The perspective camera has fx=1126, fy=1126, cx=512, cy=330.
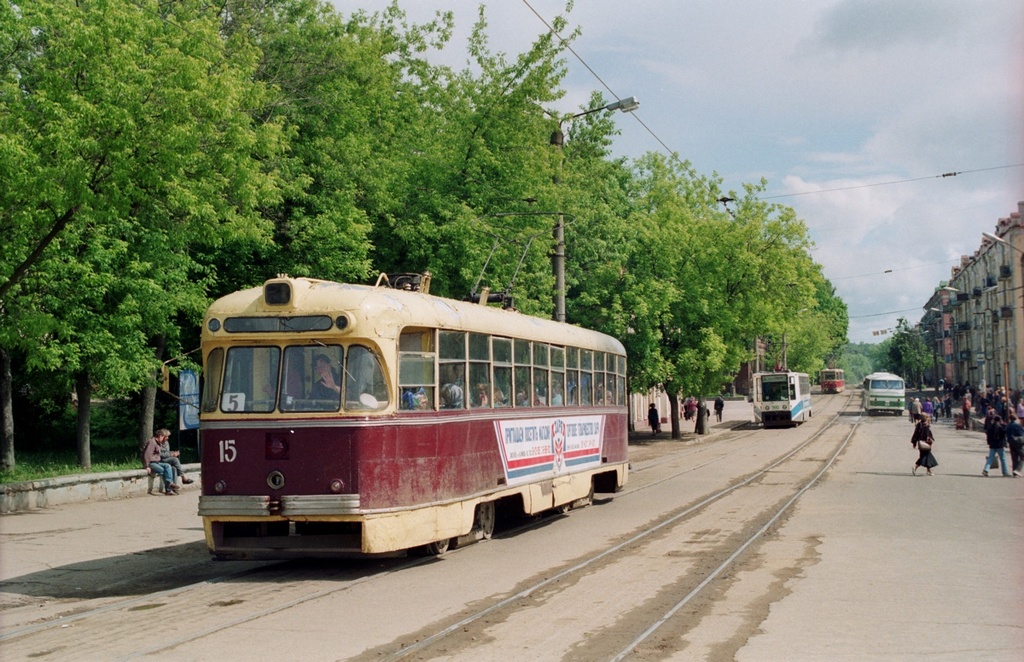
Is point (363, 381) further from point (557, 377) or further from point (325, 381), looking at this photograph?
point (557, 377)

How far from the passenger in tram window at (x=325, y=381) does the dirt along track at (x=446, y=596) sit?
6.25ft

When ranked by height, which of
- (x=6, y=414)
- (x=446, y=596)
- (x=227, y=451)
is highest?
(x=6, y=414)

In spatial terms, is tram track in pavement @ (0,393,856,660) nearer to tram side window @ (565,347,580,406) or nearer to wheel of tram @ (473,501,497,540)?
wheel of tram @ (473,501,497,540)

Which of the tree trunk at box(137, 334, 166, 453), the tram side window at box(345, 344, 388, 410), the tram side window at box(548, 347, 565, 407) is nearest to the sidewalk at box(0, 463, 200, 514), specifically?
the tree trunk at box(137, 334, 166, 453)

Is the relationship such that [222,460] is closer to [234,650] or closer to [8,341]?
[234,650]

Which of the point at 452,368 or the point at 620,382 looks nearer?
the point at 452,368

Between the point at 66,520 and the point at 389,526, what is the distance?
325 inches

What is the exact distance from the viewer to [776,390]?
2249 inches

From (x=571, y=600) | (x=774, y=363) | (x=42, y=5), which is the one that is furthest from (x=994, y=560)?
(x=774, y=363)

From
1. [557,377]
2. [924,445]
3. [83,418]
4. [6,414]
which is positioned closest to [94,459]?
[83,418]

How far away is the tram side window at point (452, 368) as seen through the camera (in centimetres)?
1288

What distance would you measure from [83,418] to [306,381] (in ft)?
57.0

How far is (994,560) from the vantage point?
41.3ft

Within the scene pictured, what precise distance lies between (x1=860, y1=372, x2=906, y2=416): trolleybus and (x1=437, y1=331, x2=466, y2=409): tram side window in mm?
62438
